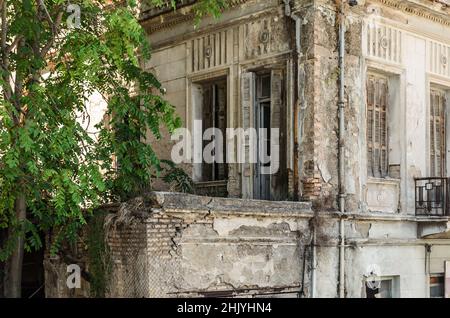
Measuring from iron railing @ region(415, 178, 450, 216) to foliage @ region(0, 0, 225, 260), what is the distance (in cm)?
498

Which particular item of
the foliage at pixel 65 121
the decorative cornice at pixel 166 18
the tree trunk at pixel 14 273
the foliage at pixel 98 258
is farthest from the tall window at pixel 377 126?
the tree trunk at pixel 14 273

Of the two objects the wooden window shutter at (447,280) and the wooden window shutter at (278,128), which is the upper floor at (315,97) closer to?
the wooden window shutter at (278,128)

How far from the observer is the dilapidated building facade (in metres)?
10.9

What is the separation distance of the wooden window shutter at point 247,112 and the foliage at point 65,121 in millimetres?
1531

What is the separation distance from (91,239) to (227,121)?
3.67 meters

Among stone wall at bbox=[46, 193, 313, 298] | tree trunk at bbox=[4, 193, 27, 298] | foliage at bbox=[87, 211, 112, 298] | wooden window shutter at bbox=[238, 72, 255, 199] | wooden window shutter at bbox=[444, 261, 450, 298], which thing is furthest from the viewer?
wooden window shutter at bbox=[444, 261, 450, 298]

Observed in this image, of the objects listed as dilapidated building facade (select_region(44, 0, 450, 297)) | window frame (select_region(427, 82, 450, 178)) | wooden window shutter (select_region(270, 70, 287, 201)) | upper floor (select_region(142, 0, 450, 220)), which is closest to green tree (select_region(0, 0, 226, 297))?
dilapidated building facade (select_region(44, 0, 450, 297))

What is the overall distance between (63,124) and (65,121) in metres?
0.11

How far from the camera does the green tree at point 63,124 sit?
9.90 m

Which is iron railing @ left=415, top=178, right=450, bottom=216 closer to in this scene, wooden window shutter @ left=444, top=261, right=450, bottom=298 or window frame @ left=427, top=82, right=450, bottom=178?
window frame @ left=427, top=82, right=450, bottom=178

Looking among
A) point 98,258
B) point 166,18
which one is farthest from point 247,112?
point 98,258

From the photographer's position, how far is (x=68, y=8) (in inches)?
453

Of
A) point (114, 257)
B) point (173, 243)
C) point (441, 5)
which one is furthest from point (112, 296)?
point (441, 5)

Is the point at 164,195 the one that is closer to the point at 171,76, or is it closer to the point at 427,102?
the point at 171,76
